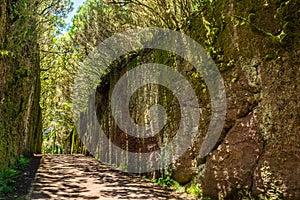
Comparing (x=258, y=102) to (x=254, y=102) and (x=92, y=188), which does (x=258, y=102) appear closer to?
(x=254, y=102)

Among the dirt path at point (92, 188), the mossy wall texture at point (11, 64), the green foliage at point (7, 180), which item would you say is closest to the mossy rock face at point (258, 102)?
the dirt path at point (92, 188)

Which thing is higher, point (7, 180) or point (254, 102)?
point (254, 102)

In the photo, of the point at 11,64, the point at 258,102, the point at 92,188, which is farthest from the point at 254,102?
the point at 11,64

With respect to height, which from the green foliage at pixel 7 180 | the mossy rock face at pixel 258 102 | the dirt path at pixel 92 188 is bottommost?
the dirt path at pixel 92 188

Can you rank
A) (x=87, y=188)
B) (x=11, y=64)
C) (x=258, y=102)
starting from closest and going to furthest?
(x=258, y=102) < (x=87, y=188) < (x=11, y=64)

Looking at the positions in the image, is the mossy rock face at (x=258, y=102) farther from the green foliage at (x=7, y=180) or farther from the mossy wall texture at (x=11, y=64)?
the mossy wall texture at (x=11, y=64)

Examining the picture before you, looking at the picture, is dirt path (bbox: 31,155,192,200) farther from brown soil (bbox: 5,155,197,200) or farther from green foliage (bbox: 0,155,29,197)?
green foliage (bbox: 0,155,29,197)

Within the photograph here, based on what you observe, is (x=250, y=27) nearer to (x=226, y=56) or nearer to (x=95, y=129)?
(x=226, y=56)

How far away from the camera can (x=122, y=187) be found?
7012 mm

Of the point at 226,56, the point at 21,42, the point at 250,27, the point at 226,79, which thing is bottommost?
the point at 226,79

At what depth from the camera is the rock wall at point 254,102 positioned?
4613 mm

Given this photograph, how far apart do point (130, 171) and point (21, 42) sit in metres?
5.33

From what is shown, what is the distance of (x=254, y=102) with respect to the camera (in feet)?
16.8

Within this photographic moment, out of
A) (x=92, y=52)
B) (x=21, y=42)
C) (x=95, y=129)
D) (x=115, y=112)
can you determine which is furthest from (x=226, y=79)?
(x=95, y=129)
